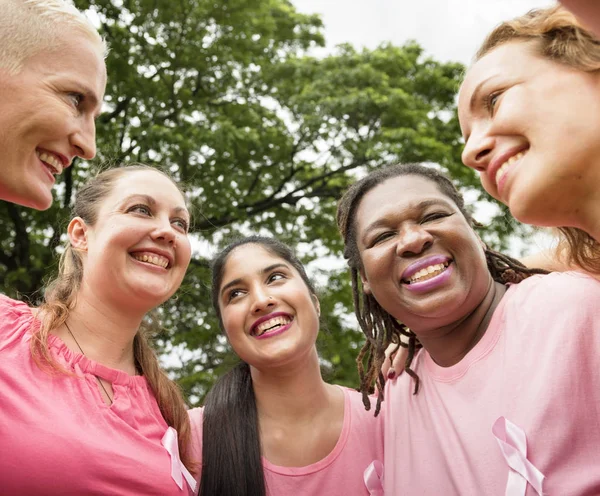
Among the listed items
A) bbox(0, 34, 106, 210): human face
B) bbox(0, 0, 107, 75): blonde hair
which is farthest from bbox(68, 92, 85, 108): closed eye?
bbox(0, 0, 107, 75): blonde hair

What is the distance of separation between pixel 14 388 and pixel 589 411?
90.1 inches

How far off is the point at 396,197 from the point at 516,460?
1346 millimetres

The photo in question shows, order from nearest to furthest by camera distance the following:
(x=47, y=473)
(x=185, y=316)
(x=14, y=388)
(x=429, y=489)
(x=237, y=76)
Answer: (x=47, y=473) < (x=14, y=388) < (x=429, y=489) < (x=185, y=316) < (x=237, y=76)

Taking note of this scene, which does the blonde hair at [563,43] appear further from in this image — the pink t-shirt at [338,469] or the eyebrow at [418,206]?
the pink t-shirt at [338,469]

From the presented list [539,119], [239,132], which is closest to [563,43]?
[539,119]

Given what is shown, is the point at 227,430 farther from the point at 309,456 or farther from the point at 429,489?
the point at 429,489

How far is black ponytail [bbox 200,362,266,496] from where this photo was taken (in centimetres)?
288

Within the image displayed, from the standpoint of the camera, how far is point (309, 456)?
3.03 meters

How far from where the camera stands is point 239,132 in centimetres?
800

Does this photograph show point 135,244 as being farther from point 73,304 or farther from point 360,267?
point 360,267

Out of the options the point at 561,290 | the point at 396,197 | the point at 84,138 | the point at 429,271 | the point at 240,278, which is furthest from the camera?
the point at 240,278

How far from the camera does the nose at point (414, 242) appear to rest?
271cm

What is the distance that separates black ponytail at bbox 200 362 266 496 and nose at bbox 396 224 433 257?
1.30 metres

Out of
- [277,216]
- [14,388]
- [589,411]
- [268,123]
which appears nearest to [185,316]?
[277,216]
